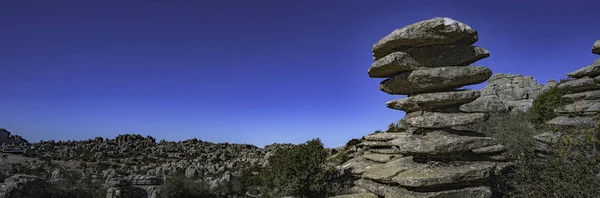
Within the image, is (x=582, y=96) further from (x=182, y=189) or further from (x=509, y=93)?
(x=182, y=189)

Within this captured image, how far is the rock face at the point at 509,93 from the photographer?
31.7m

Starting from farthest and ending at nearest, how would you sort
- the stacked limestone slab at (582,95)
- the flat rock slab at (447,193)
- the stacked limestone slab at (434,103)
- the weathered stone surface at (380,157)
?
the stacked limestone slab at (582,95) → the weathered stone surface at (380,157) → the stacked limestone slab at (434,103) → the flat rock slab at (447,193)

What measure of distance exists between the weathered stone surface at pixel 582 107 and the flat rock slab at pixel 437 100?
8.64 metres

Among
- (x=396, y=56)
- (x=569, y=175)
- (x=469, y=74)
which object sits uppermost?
(x=396, y=56)

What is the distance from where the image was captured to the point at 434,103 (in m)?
11.2

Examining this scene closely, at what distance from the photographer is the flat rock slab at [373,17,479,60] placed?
10695mm

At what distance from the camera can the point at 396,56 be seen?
11148mm

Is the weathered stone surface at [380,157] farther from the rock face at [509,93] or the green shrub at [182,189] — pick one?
the rock face at [509,93]

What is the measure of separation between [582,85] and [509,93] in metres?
21.2

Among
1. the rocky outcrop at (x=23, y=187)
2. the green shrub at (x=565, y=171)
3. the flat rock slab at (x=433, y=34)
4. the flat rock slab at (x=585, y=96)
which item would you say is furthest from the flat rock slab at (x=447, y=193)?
the rocky outcrop at (x=23, y=187)

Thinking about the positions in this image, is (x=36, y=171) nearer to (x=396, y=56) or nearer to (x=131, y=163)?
(x=131, y=163)

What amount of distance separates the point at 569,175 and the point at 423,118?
4.05 m

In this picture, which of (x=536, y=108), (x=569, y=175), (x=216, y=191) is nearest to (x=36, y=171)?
(x=216, y=191)

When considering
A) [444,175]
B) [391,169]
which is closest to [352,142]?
[391,169]
